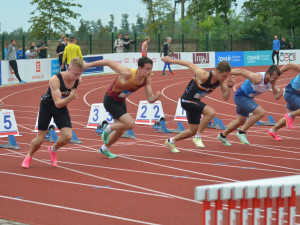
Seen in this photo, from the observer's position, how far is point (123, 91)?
1052 centimetres

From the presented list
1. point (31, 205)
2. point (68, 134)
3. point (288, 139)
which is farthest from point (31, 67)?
point (31, 205)

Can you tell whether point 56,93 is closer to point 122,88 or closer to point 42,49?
point 122,88

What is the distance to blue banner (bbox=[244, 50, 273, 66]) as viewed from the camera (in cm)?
4358

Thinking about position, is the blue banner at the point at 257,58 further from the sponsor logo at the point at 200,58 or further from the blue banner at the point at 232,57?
the sponsor logo at the point at 200,58

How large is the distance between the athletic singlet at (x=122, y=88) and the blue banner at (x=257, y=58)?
33684 mm

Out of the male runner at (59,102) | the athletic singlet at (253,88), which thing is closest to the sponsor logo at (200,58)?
the athletic singlet at (253,88)

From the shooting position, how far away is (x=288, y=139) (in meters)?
13.9

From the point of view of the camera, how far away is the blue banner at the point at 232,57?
41219mm

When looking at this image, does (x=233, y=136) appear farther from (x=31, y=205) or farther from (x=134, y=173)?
(x=31, y=205)

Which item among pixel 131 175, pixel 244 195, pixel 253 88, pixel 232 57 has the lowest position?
pixel 131 175

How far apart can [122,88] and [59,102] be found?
5.36ft

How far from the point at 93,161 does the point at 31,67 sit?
18.7m

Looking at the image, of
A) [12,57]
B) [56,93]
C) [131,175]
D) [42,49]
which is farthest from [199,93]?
[42,49]

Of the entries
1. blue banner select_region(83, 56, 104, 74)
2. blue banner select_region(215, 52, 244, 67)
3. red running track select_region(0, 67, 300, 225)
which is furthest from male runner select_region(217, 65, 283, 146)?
blue banner select_region(215, 52, 244, 67)
